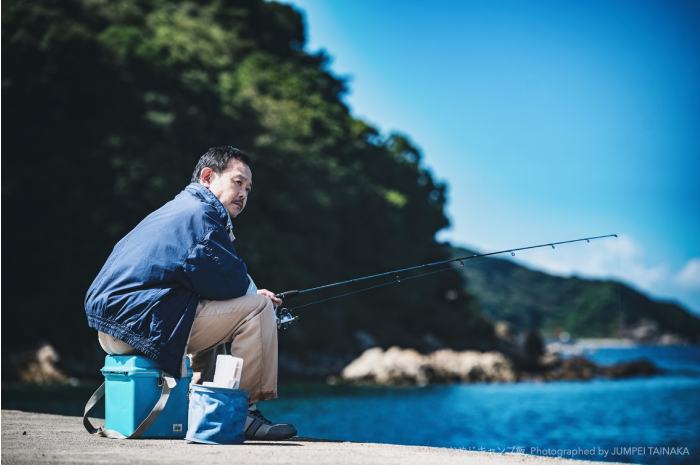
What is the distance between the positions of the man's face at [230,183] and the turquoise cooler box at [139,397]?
38.6 inches

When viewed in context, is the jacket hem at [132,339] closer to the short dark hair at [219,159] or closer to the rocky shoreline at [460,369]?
the short dark hair at [219,159]

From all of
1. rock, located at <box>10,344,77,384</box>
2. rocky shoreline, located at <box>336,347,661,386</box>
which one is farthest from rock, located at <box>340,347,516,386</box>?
rock, located at <box>10,344,77,384</box>

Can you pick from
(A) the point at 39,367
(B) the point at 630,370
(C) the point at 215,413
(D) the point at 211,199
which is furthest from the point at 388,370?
(C) the point at 215,413

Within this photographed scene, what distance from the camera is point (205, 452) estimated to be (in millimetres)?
3973

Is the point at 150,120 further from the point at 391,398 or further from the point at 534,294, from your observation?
the point at 534,294

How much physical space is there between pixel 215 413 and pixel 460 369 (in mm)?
34678

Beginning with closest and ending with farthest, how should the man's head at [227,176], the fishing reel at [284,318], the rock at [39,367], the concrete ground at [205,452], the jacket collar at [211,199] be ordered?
the concrete ground at [205,452] → the jacket collar at [211,199] → the man's head at [227,176] → the fishing reel at [284,318] → the rock at [39,367]

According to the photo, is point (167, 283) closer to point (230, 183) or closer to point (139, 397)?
point (139, 397)

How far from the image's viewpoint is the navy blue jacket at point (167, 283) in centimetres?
439

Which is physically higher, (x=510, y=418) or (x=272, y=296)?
(x=510, y=418)

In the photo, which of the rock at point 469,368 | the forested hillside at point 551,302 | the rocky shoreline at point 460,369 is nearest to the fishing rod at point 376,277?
the rocky shoreline at point 460,369

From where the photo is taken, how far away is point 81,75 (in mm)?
27875

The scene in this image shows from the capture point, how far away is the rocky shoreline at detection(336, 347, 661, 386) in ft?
111

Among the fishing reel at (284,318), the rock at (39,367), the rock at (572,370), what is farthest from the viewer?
the rock at (572,370)
